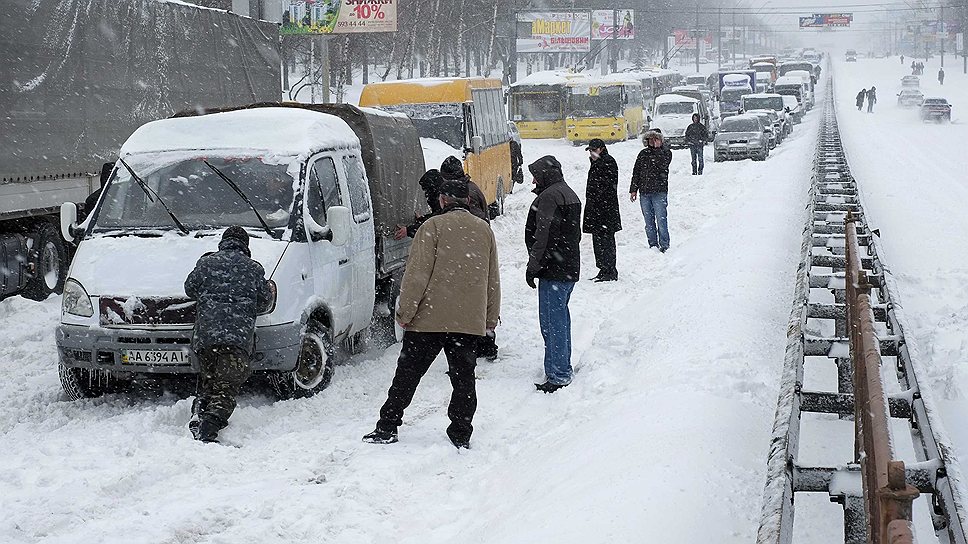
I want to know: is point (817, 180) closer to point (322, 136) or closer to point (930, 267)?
A: point (930, 267)

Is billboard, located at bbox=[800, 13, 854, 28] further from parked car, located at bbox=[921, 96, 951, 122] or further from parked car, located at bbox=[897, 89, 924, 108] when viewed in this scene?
parked car, located at bbox=[921, 96, 951, 122]

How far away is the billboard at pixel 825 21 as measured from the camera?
5128 inches

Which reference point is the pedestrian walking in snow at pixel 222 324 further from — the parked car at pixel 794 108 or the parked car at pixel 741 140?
the parked car at pixel 794 108

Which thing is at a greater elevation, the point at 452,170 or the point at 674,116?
the point at 674,116

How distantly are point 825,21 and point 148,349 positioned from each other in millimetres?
133901

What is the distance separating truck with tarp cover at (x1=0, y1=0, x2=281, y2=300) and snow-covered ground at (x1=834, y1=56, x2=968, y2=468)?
7.47 meters

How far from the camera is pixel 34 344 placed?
34.9 feet

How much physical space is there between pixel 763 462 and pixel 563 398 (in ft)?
7.74

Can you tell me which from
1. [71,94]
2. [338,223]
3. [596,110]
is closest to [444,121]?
[71,94]

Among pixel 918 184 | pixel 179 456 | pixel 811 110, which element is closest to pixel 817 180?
pixel 918 184

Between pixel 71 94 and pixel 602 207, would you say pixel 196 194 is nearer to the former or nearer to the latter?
pixel 71 94

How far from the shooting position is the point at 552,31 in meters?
75.2

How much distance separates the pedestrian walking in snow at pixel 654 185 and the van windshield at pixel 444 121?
370 centimetres

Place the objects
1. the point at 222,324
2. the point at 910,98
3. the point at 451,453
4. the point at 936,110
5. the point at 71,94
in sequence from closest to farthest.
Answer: the point at 451,453 → the point at 222,324 → the point at 71,94 → the point at 936,110 → the point at 910,98
